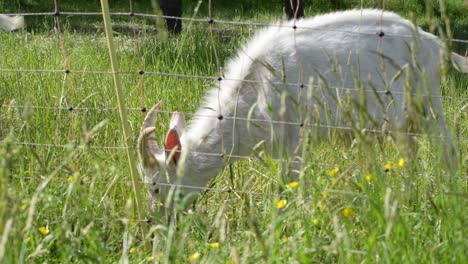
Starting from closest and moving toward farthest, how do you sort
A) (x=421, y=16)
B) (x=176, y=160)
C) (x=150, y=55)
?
(x=176, y=160) < (x=150, y=55) < (x=421, y=16)

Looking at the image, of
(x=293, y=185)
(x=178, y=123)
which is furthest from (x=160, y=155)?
(x=293, y=185)

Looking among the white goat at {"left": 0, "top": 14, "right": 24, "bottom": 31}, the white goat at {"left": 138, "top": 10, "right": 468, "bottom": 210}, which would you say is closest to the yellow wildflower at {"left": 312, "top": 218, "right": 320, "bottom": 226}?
the white goat at {"left": 138, "top": 10, "right": 468, "bottom": 210}

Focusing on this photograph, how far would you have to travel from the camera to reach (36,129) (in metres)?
4.82

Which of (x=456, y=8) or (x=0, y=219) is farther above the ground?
(x=0, y=219)

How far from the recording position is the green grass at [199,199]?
2.57 metres

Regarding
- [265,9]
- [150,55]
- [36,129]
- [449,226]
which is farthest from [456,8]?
[449,226]

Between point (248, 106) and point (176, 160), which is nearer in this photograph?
point (176, 160)

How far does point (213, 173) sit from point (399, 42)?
135cm

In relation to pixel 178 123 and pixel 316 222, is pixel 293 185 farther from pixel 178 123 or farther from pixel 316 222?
pixel 178 123

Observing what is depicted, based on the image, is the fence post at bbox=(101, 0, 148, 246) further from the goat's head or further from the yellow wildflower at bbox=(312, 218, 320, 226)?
the yellow wildflower at bbox=(312, 218, 320, 226)

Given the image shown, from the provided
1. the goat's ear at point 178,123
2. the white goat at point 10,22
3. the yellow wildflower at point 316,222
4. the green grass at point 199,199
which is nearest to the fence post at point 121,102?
the green grass at point 199,199

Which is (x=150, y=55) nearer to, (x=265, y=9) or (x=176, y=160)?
(x=176, y=160)

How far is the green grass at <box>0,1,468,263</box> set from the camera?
8.43 ft

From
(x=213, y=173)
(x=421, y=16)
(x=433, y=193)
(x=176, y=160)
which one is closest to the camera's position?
(x=433, y=193)
